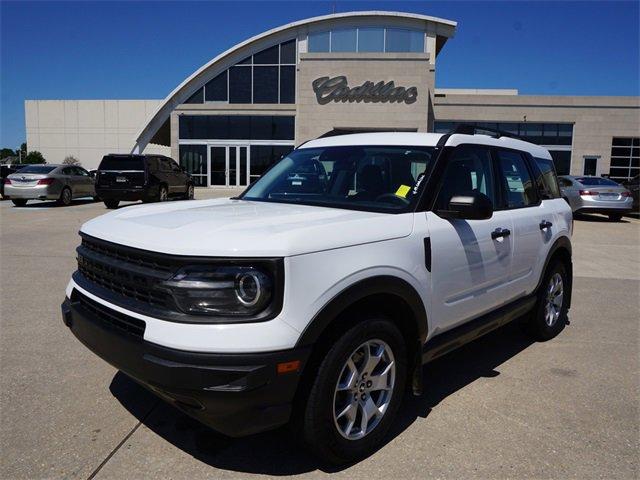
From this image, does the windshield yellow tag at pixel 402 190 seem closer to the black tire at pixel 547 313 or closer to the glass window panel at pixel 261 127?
the black tire at pixel 547 313

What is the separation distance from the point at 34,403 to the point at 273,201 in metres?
2.13

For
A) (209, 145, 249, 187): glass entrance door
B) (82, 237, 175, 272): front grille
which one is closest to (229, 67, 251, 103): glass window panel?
(209, 145, 249, 187): glass entrance door

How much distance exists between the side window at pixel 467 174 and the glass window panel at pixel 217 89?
3264 centimetres

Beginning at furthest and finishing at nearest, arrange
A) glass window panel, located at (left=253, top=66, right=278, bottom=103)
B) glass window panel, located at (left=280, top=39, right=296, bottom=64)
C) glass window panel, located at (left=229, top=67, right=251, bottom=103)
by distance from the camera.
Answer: glass window panel, located at (left=280, top=39, right=296, bottom=64) < glass window panel, located at (left=229, top=67, right=251, bottom=103) < glass window panel, located at (left=253, top=66, right=278, bottom=103)

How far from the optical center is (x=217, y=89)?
3475 centimetres

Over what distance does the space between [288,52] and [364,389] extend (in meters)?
34.5

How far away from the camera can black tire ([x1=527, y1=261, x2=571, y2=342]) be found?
490cm

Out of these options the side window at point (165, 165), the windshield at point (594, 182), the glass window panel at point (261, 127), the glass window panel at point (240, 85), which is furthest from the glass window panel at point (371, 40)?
the windshield at point (594, 182)

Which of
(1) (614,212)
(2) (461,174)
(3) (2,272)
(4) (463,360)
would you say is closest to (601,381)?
(4) (463,360)

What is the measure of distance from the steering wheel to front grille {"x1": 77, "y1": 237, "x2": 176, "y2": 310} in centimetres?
155

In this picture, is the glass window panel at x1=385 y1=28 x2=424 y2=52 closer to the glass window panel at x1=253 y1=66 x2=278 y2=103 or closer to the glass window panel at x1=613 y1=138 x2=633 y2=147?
the glass window panel at x1=253 y1=66 x2=278 y2=103

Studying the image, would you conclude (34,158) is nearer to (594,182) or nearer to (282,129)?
(282,129)

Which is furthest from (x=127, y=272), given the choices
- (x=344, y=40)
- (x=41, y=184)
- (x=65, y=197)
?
(x=344, y=40)

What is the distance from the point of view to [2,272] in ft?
24.2
